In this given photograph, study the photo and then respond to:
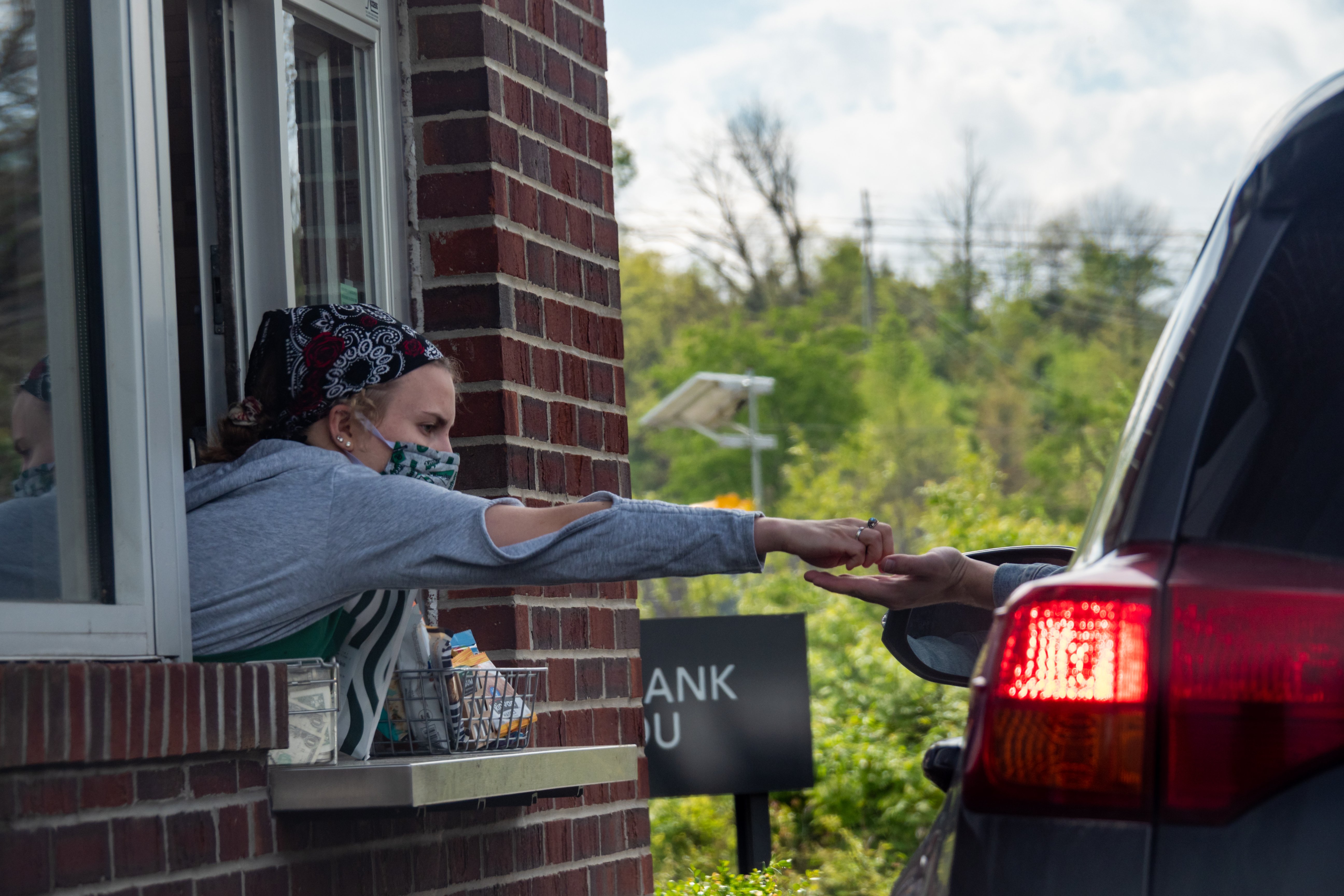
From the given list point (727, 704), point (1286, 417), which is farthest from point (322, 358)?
point (727, 704)

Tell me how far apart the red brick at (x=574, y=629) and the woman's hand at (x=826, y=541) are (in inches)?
56.8

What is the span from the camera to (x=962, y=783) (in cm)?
144

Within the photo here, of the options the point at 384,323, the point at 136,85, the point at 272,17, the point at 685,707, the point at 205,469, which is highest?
the point at 272,17

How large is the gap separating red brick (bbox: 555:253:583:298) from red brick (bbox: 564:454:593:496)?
43 centimetres

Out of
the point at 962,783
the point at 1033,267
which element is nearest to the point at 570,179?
the point at 962,783

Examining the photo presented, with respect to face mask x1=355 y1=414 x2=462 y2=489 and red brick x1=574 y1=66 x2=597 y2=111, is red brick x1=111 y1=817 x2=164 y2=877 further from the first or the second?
red brick x1=574 y1=66 x2=597 y2=111

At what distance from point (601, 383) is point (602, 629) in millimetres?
664

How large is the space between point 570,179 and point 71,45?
1758 millimetres

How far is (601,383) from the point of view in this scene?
416 centimetres

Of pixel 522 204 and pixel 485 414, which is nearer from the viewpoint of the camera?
pixel 485 414

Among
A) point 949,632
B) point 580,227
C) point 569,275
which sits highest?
point 580,227

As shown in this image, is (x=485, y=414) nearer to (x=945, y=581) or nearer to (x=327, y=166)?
(x=327, y=166)

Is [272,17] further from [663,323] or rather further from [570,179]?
[663,323]

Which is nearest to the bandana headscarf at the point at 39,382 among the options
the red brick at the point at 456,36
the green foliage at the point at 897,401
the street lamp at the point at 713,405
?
the red brick at the point at 456,36
